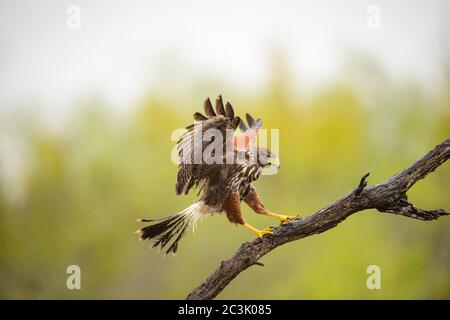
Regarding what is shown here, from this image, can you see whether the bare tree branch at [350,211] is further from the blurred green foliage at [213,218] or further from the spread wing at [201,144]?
the blurred green foliage at [213,218]

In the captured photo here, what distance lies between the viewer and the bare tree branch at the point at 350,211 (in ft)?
12.3

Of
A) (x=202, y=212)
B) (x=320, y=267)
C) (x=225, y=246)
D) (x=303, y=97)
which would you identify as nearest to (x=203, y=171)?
(x=202, y=212)

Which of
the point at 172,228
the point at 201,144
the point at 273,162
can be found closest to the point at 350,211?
the point at 273,162

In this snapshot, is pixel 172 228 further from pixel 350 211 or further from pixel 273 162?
pixel 350 211

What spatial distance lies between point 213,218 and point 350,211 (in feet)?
24.2

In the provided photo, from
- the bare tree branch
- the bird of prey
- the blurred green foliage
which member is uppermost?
the blurred green foliage

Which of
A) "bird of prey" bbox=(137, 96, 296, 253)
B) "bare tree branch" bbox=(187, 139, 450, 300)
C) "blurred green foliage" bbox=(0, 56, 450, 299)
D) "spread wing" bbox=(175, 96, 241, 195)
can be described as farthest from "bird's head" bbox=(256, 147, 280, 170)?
"blurred green foliage" bbox=(0, 56, 450, 299)

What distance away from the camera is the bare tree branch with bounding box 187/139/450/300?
3760 mm

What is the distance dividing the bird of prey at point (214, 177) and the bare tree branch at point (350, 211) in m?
0.15

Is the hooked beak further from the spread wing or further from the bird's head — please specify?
the spread wing

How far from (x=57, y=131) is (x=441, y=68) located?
334 inches

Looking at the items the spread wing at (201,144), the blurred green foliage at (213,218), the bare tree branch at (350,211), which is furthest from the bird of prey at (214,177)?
the blurred green foliage at (213,218)

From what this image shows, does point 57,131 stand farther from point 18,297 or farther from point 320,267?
point 320,267

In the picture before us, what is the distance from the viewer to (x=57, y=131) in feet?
38.8
